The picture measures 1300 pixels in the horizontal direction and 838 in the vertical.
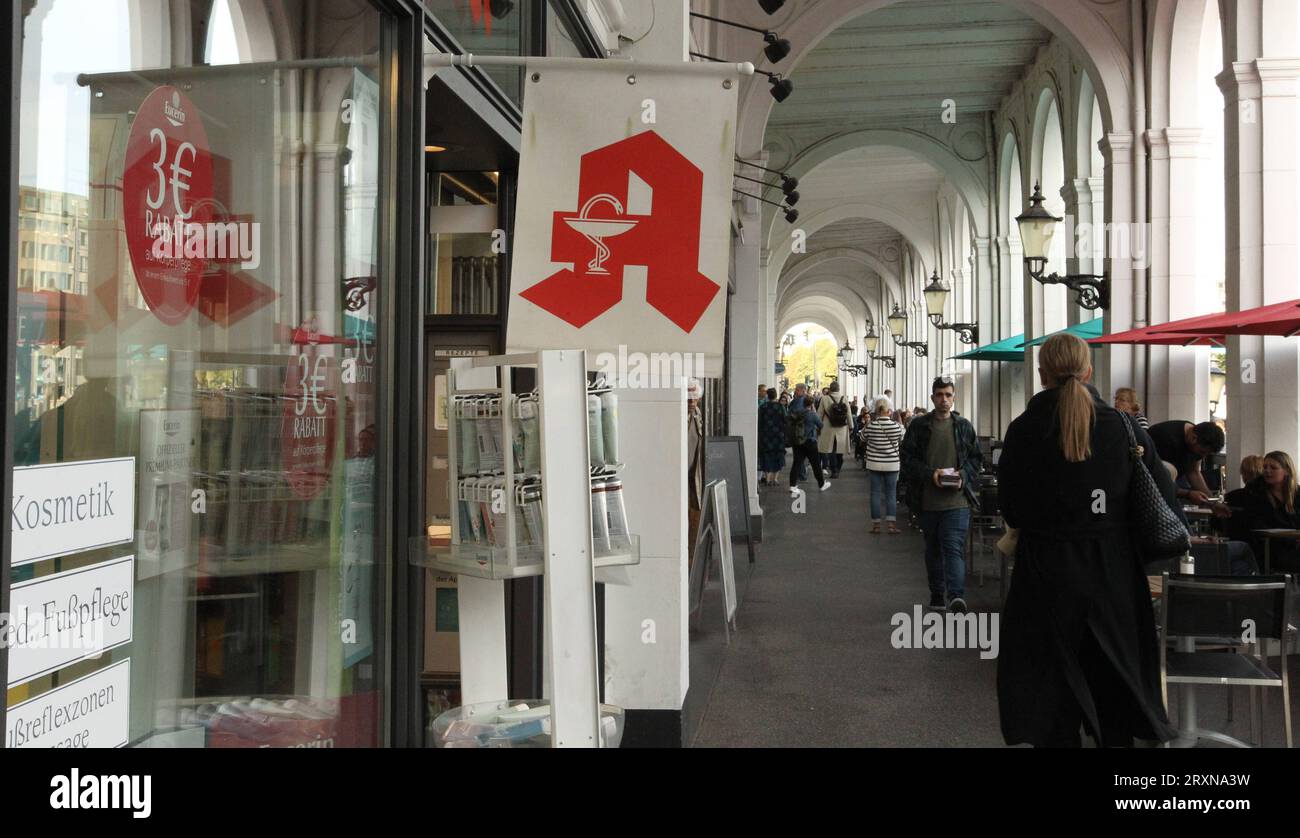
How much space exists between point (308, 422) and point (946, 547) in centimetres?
630

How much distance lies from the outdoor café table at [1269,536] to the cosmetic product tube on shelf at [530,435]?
5931mm

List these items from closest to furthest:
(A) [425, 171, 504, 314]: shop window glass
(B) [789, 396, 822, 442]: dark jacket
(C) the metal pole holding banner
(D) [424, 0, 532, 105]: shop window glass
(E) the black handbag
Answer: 1. (C) the metal pole holding banner
2. (D) [424, 0, 532, 105]: shop window glass
3. (E) the black handbag
4. (A) [425, 171, 504, 314]: shop window glass
5. (B) [789, 396, 822, 442]: dark jacket

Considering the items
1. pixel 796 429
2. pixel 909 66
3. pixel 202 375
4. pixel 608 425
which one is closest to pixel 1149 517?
pixel 608 425

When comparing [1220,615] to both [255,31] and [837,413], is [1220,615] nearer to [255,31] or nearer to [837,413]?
[255,31]

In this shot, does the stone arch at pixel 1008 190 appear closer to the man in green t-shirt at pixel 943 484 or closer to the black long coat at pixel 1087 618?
the man in green t-shirt at pixel 943 484

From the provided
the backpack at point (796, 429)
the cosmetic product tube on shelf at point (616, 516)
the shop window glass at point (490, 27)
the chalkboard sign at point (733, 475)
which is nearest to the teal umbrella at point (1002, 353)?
the backpack at point (796, 429)

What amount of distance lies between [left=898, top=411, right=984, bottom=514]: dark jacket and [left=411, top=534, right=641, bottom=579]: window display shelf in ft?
18.9

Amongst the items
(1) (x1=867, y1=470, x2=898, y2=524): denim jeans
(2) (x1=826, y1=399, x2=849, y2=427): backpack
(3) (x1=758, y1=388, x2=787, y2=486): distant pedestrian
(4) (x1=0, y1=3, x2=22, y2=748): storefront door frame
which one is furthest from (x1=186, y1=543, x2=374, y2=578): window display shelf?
(2) (x1=826, y1=399, x2=849, y2=427): backpack

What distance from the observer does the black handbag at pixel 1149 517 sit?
4227mm

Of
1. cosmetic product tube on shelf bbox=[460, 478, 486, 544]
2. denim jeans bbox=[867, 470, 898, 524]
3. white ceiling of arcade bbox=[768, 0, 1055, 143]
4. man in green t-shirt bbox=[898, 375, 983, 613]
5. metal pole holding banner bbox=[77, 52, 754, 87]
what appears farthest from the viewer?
white ceiling of arcade bbox=[768, 0, 1055, 143]

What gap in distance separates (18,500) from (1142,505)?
3.69 meters

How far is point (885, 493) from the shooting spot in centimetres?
1470

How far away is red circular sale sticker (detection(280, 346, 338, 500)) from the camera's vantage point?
2.97 metres

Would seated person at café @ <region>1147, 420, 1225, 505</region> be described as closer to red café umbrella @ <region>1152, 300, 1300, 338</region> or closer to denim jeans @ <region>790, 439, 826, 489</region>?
red café umbrella @ <region>1152, 300, 1300, 338</region>
